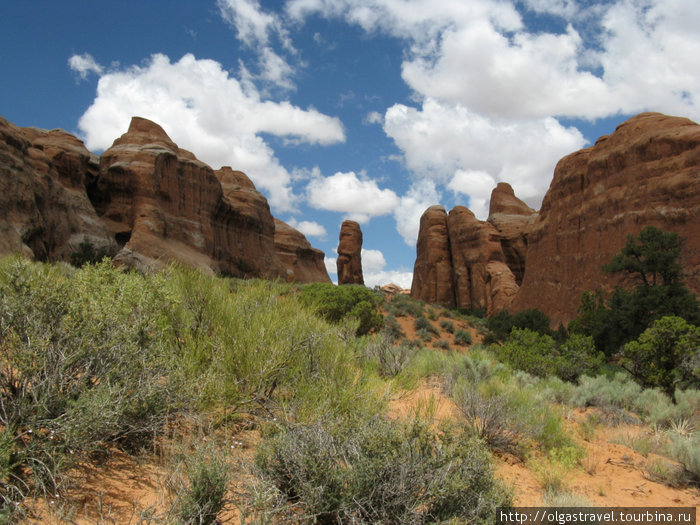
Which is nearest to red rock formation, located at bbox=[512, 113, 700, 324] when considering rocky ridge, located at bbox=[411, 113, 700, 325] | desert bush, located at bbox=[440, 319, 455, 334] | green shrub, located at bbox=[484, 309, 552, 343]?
rocky ridge, located at bbox=[411, 113, 700, 325]

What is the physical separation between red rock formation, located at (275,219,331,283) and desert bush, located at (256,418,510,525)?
55.0 metres

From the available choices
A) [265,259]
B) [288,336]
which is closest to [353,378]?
[288,336]

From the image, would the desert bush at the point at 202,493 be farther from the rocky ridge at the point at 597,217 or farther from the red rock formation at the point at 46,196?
the rocky ridge at the point at 597,217

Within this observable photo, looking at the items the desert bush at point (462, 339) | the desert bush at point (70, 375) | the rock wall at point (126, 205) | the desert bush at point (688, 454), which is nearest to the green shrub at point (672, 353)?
the desert bush at point (688, 454)

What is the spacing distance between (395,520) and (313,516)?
21.5 inches

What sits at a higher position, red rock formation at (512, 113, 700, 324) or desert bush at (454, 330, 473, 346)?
red rock formation at (512, 113, 700, 324)

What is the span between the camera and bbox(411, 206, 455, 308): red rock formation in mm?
53844

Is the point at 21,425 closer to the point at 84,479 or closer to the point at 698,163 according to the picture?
the point at 84,479

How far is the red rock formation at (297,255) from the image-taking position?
61812 mm

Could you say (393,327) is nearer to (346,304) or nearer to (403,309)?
(403,309)

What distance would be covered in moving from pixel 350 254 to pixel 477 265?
3030 centimetres

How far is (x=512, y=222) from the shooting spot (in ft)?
164

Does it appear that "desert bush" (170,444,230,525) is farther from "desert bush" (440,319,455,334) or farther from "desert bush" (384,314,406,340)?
"desert bush" (440,319,455,334)

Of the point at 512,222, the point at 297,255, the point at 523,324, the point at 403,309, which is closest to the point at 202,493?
the point at 523,324
